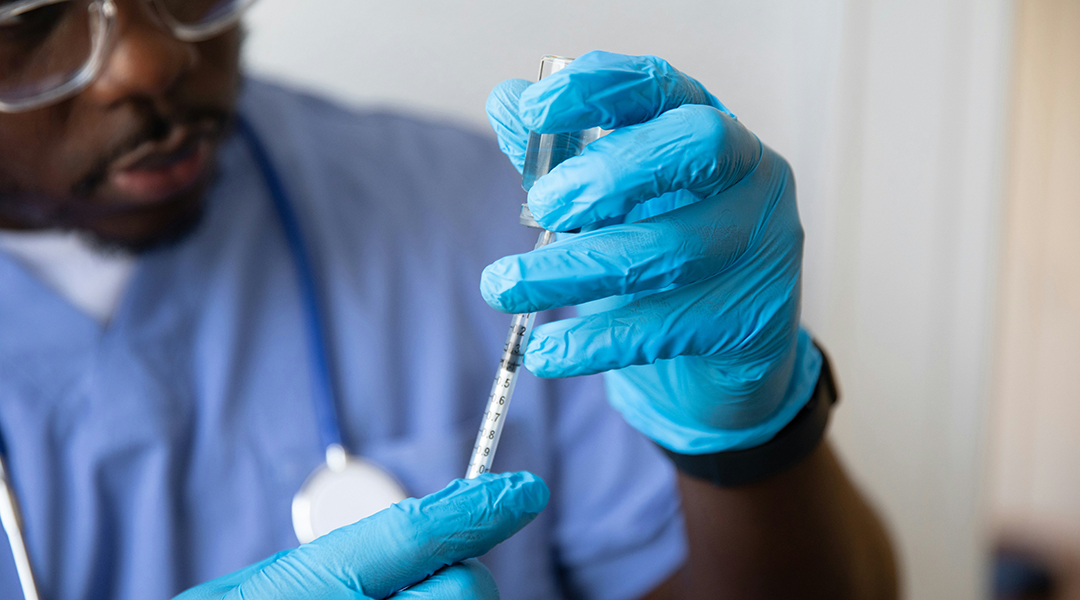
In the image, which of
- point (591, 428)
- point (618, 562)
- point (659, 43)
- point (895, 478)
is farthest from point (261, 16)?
point (895, 478)

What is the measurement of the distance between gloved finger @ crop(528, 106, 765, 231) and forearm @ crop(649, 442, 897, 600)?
260 mm

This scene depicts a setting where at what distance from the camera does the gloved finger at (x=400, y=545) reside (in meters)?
0.41

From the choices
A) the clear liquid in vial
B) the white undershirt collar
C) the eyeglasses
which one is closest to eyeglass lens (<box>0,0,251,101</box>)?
the eyeglasses

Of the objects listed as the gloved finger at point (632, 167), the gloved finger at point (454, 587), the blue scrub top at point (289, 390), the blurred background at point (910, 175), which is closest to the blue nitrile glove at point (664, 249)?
the gloved finger at point (632, 167)

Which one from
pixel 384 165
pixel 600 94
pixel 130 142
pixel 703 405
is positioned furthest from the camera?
pixel 384 165

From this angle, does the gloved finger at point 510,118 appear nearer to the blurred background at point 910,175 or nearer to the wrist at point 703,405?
the wrist at point 703,405

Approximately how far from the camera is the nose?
0.57 metres

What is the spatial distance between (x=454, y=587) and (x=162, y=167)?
19.1 inches

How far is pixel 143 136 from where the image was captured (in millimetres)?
617

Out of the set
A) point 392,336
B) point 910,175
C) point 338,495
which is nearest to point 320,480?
point 338,495

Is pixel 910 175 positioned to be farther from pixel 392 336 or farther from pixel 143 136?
pixel 143 136

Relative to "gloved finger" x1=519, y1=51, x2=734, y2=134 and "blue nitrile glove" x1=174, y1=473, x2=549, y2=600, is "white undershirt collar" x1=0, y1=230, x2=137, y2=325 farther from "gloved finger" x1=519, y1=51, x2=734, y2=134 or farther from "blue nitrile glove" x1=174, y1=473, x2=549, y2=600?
"gloved finger" x1=519, y1=51, x2=734, y2=134

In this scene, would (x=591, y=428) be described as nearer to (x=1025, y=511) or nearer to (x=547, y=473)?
(x=547, y=473)

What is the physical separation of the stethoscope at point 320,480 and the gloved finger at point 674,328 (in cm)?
28
